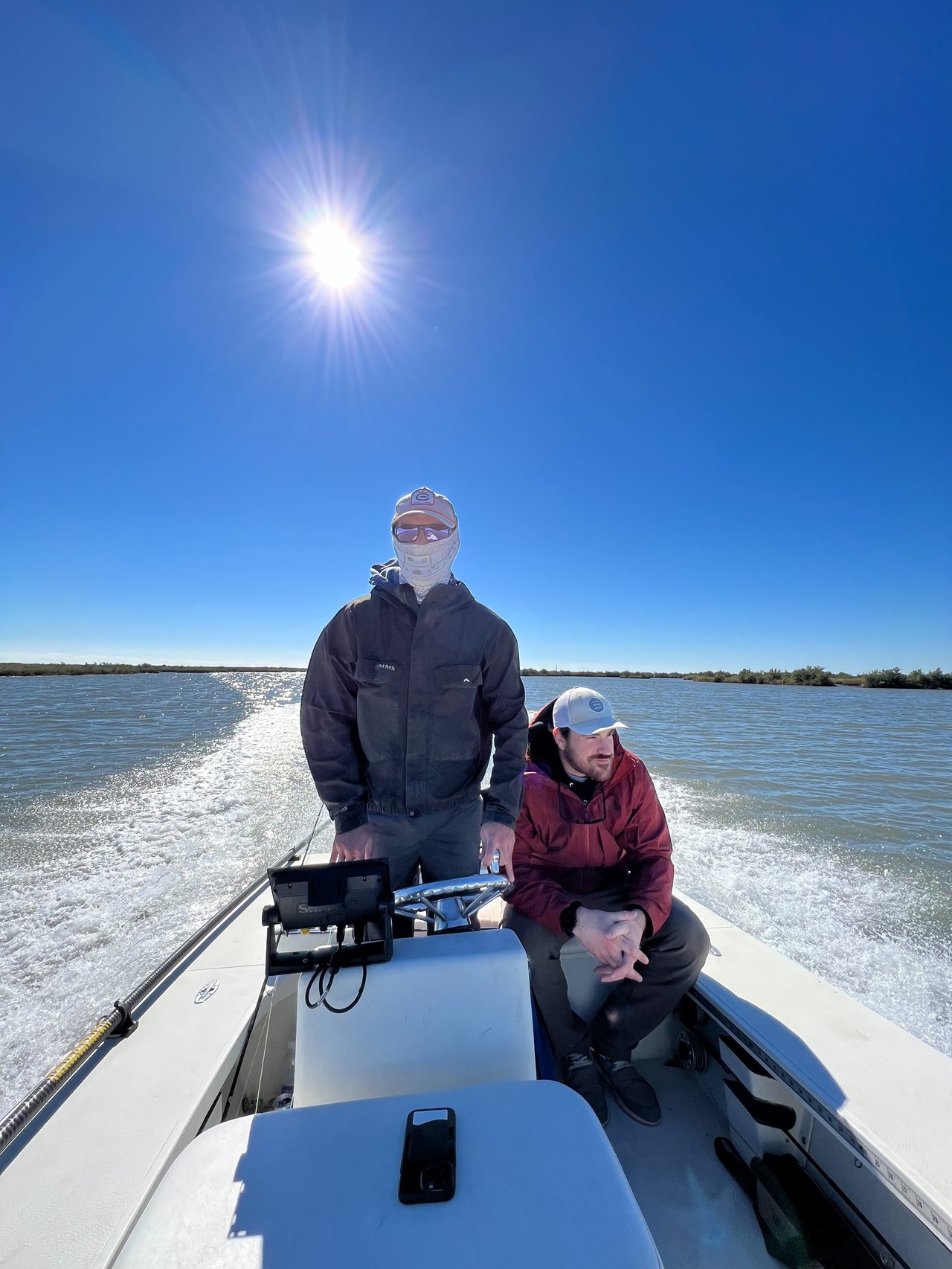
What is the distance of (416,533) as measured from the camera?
1.76m

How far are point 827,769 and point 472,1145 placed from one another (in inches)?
336

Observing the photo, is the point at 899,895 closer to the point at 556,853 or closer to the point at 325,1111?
the point at 556,853

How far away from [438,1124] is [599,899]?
4.39ft

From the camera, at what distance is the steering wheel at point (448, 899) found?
49.8 inches

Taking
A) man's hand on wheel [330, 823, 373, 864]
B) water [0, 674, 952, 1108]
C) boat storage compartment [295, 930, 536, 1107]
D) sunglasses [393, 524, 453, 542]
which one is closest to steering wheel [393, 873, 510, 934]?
boat storage compartment [295, 930, 536, 1107]

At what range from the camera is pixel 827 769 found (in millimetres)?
7586

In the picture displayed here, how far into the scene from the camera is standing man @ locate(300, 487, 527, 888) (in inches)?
69.7

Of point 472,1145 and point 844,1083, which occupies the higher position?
point 472,1145

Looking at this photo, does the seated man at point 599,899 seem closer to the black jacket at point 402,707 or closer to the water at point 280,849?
the black jacket at point 402,707

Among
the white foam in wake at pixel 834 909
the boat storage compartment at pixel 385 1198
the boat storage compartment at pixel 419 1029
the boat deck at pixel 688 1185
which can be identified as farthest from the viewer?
the white foam in wake at pixel 834 909

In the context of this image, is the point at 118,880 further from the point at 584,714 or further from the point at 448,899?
the point at 584,714

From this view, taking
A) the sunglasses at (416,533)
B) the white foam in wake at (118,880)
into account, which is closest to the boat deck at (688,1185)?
the sunglasses at (416,533)

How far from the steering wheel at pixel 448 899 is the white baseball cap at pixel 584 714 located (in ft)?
2.44

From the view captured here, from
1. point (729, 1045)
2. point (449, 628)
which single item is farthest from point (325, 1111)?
point (729, 1045)
